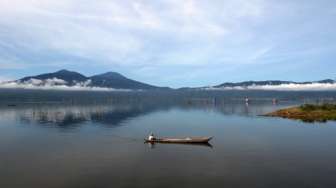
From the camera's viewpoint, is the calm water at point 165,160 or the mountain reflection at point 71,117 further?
the mountain reflection at point 71,117

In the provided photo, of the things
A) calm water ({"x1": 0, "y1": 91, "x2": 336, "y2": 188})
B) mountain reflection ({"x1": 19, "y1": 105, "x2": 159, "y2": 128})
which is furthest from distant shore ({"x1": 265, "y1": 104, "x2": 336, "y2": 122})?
mountain reflection ({"x1": 19, "y1": 105, "x2": 159, "y2": 128})

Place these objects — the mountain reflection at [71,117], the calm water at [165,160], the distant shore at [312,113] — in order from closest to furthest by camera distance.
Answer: the calm water at [165,160], the mountain reflection at [71,117], the distant shore at [312,113]

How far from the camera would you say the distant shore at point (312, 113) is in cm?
11769

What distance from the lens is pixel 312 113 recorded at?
12450cm

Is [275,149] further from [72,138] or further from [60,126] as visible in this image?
[60,126]

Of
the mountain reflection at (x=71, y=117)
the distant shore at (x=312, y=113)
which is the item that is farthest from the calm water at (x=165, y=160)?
the distant shore at (x=312, y=113)

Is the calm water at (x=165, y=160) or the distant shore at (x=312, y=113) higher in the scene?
the distant shore at (x=312, y=113)

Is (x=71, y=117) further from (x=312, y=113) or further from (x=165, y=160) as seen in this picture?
(x=312, y=113)

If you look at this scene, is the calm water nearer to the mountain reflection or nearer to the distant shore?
the mountain reflection

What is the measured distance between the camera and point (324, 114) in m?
122

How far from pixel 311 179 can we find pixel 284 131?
4779 centimetres

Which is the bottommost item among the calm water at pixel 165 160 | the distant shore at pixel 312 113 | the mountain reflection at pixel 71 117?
the calm water at pixel 165 160

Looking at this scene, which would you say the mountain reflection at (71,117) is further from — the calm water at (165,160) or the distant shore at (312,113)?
the distant shore at (312,113)

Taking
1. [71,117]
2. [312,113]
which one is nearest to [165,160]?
[71,117]
